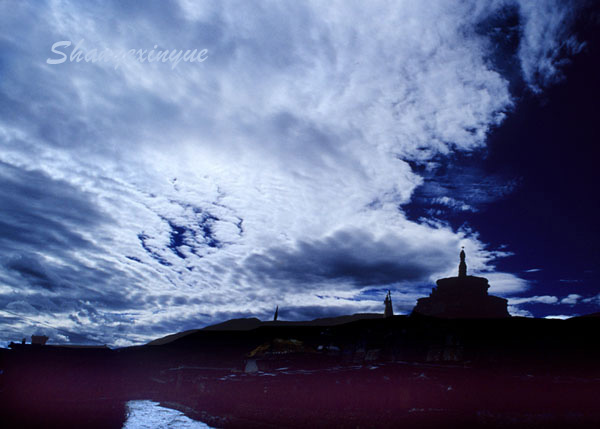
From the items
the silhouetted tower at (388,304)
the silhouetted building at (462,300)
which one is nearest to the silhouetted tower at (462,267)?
the silhouetted building at (462,300)

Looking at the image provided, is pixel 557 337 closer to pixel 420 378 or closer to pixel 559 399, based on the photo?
pixel 559 399

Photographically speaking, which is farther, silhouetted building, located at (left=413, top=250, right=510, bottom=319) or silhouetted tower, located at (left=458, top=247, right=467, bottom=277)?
silhouetted tower, located at (left=458, top=247, right=467, bottom=277)

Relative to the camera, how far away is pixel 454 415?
15328mm

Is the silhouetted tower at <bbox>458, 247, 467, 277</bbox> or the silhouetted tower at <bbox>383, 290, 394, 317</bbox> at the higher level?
the silhouetted tower at <bbox>458, 247, 467, 277</bbox>

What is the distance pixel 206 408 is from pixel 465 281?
4116 centimetres

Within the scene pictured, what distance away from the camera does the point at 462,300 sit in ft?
173

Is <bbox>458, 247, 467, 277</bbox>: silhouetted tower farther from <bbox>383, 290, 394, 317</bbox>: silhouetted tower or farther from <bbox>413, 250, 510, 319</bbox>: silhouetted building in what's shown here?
<bbox>383, 290, 394, 317</bbox>: silhouetted tower

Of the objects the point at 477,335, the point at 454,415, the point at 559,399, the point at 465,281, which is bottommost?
the point at 454,415

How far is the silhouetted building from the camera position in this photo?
5109 cm

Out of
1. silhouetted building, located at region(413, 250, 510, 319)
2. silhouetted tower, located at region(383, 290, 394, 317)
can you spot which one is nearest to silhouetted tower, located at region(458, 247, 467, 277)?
silhouetted building, located at region(413, 250, 510, 319)

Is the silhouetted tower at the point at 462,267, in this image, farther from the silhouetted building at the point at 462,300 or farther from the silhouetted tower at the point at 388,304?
the silhouetted tower at the point at 388,304

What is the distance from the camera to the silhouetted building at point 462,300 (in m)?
Result: 51.1

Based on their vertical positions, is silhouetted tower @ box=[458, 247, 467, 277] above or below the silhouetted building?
above

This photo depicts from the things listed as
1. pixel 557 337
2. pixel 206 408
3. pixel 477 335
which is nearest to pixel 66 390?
pixel 206 408
